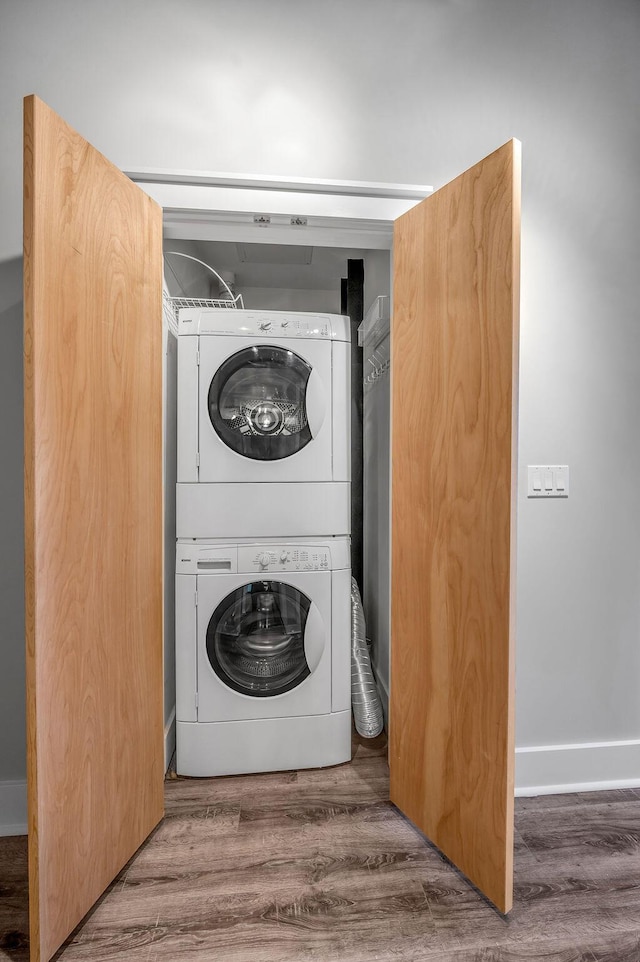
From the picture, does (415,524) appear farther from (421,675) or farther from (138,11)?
(138,11)

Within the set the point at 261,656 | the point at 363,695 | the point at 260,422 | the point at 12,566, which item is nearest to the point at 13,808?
the point at 12,566

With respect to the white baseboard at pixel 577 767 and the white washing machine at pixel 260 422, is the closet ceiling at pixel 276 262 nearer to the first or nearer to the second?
the white washing machine at pixel 260 422

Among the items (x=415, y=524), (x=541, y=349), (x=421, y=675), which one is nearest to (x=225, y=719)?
(x=421, y=675)

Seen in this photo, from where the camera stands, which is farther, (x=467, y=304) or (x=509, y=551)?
(x=467, y=304)

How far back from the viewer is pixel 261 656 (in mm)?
1979

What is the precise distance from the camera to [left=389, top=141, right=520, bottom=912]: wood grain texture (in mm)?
1308

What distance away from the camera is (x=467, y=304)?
1419 mm

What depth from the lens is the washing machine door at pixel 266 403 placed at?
1.93 meters

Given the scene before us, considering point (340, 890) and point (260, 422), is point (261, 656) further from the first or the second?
point (260, 422)

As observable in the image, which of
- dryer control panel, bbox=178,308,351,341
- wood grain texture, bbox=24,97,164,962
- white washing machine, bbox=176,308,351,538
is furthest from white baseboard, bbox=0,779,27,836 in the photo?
dryer control panel, bbox=178,308,351,341

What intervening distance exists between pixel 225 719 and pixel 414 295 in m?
1.71

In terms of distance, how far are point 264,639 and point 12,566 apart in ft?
3.07

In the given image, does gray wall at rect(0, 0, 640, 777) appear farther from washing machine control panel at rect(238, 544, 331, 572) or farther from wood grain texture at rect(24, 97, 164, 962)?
washing machine control panel at rect(238, 544, 331, 572)

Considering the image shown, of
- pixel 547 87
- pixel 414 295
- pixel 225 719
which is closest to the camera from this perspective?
pixel 414 295
